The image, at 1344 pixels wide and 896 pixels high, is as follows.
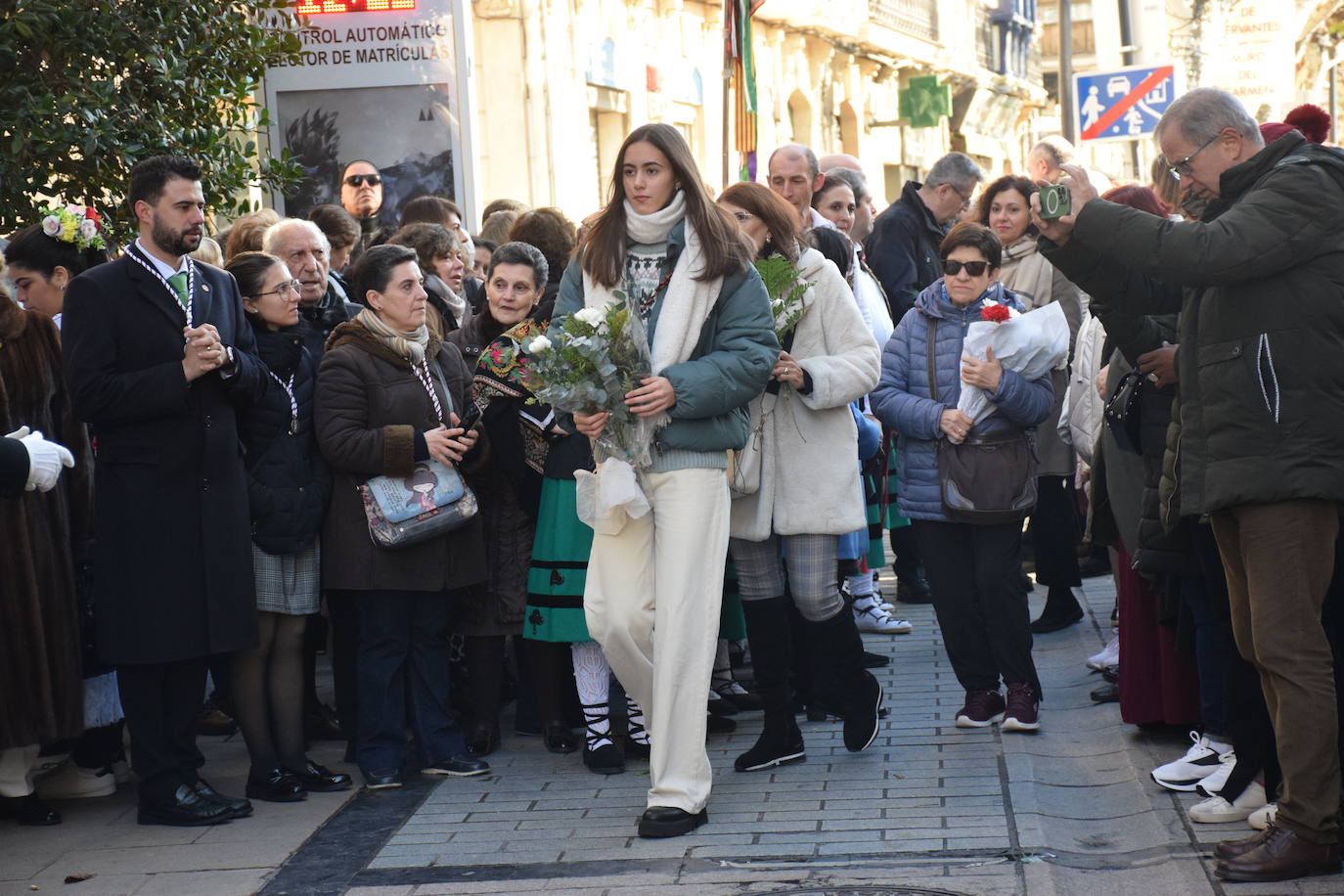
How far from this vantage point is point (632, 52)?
820 inches

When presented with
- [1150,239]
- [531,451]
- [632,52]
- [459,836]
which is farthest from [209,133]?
[632,52]

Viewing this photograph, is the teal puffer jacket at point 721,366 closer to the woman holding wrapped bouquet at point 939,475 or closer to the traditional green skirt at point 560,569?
the traditional green skirt at point 560,569

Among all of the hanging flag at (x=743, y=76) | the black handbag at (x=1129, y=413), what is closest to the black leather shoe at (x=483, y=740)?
the black handbag at (x=1129, y=413)

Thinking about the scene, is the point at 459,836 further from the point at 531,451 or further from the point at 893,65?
the point at 893,65

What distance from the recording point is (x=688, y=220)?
604 centimetres

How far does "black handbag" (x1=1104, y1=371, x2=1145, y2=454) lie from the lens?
6223mm

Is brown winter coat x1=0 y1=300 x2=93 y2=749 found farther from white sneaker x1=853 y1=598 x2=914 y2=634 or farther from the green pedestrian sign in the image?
the green pedestrian sign

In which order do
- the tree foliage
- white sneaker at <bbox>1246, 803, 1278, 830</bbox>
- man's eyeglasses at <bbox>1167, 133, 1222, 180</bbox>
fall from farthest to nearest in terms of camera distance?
the tree foliage
white sneaker at <bbox>1246, 803, 1278, 830</bbox>
man's eyeglasses at <bbox>1167, 133, 1222, 180</bbox>

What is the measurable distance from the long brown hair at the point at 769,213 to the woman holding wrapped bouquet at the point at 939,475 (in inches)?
30.4

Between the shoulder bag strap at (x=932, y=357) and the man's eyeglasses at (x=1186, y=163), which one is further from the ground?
the man's eyeglasses at (x=1186, y=163)

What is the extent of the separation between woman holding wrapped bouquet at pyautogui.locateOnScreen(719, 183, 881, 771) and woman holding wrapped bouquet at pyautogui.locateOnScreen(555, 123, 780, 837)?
50cm

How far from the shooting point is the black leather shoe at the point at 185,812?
6.14 metres

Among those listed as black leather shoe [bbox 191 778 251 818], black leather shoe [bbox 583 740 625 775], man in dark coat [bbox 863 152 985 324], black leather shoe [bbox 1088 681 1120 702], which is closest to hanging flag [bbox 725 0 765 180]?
man in dark coat [bbox 863 152 985 324]

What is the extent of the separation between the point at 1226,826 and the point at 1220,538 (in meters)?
0.94
